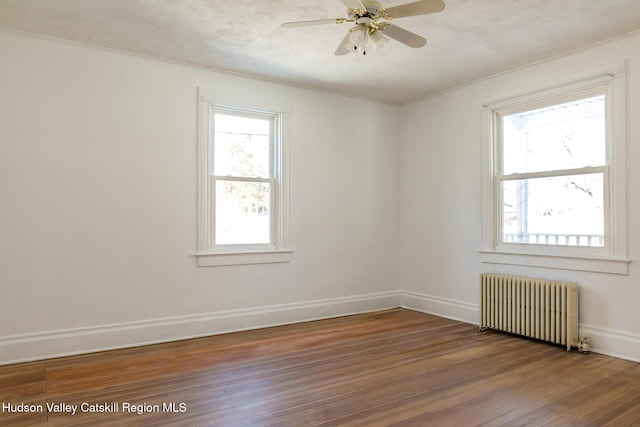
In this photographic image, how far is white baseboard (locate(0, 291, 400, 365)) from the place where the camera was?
360 centimetres

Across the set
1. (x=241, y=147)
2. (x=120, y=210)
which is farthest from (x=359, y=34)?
(x=120, y=210)

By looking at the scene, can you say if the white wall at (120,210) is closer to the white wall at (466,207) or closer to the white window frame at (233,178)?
the white window frame at (233,178)

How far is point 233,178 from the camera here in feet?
15.3

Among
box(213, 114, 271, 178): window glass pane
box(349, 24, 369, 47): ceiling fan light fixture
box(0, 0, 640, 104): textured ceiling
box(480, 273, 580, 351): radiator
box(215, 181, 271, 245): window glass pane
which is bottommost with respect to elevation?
box(480, 273, 580, 351): radiator

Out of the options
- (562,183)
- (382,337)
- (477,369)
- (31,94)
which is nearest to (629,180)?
(562,183)

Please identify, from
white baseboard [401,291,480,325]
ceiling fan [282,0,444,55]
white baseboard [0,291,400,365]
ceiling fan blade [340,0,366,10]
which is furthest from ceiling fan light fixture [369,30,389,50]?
white baseboard [401,291,480,325]

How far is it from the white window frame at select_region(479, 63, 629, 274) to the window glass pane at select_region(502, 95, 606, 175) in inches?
4.1

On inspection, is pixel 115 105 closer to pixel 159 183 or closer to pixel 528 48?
pixel 159 183

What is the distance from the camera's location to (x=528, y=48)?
3980 millimetres

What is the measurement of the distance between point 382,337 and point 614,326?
81.3 inches

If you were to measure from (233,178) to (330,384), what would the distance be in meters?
2.50

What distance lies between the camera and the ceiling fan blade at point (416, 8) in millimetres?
2527

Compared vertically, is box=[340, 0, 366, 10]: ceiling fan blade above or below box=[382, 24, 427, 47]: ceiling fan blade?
above

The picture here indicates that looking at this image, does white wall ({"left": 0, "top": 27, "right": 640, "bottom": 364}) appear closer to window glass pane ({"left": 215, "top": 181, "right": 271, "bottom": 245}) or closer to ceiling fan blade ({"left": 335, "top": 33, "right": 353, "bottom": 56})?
window glass pane ({"left": 215, "top": 181, "right": 271, "bottom": 245})
